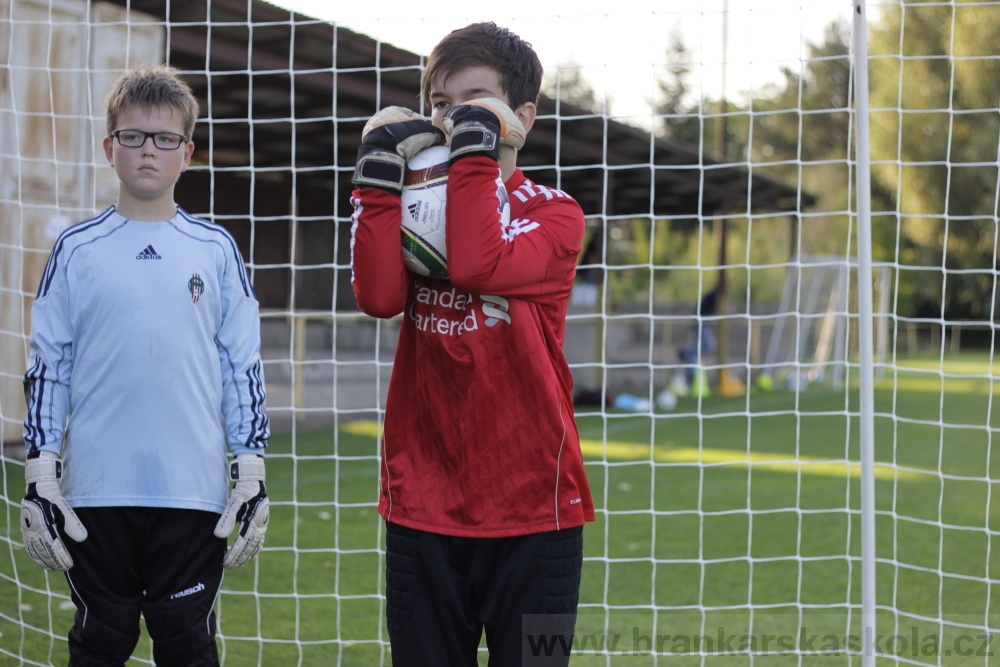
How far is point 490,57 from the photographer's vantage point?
6.11ft

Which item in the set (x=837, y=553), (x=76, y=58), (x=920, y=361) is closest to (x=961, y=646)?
(x=837, y=553)

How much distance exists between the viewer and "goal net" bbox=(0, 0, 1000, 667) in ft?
11.9

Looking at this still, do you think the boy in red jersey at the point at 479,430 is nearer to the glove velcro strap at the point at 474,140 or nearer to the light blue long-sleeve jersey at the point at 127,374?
the glove velcro strap at the point at 474,140

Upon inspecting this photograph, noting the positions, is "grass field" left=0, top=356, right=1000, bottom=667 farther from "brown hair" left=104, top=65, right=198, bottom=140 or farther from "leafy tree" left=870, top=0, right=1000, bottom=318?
"leafy tree" left=870, top=0, right=1000, bottom=318

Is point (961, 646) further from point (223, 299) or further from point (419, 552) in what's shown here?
point (223, 299)

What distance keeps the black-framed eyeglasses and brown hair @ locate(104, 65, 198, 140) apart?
0.04 metres

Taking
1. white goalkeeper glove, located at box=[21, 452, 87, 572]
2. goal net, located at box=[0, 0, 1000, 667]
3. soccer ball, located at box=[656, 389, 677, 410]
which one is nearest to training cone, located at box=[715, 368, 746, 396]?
goal net, located at box=[0, 0, 1000, 667]

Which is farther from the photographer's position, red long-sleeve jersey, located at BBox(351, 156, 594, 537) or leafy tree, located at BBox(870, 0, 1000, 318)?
leafy tree, located at BBox(870, 0, 1000, 318)

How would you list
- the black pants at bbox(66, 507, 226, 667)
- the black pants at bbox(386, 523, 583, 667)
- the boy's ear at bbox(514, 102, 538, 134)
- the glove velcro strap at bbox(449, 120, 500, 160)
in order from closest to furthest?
the glove velcro strap at bbox(449, 120, 500, 160) → the black pants at bbox(386, 523, 583, 667) → the boy's ear at bbox(514, 102, 538, 134) → the black pants at bbox(66, 507, 226, 667)

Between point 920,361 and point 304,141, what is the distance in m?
18.6

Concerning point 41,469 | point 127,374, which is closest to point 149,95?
point 127,374

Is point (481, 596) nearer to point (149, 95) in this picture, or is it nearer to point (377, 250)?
point (377, 250)

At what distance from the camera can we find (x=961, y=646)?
3467 mm

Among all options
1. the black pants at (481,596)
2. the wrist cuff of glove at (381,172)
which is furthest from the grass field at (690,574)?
the wrist cuff of glove at (381,172)
